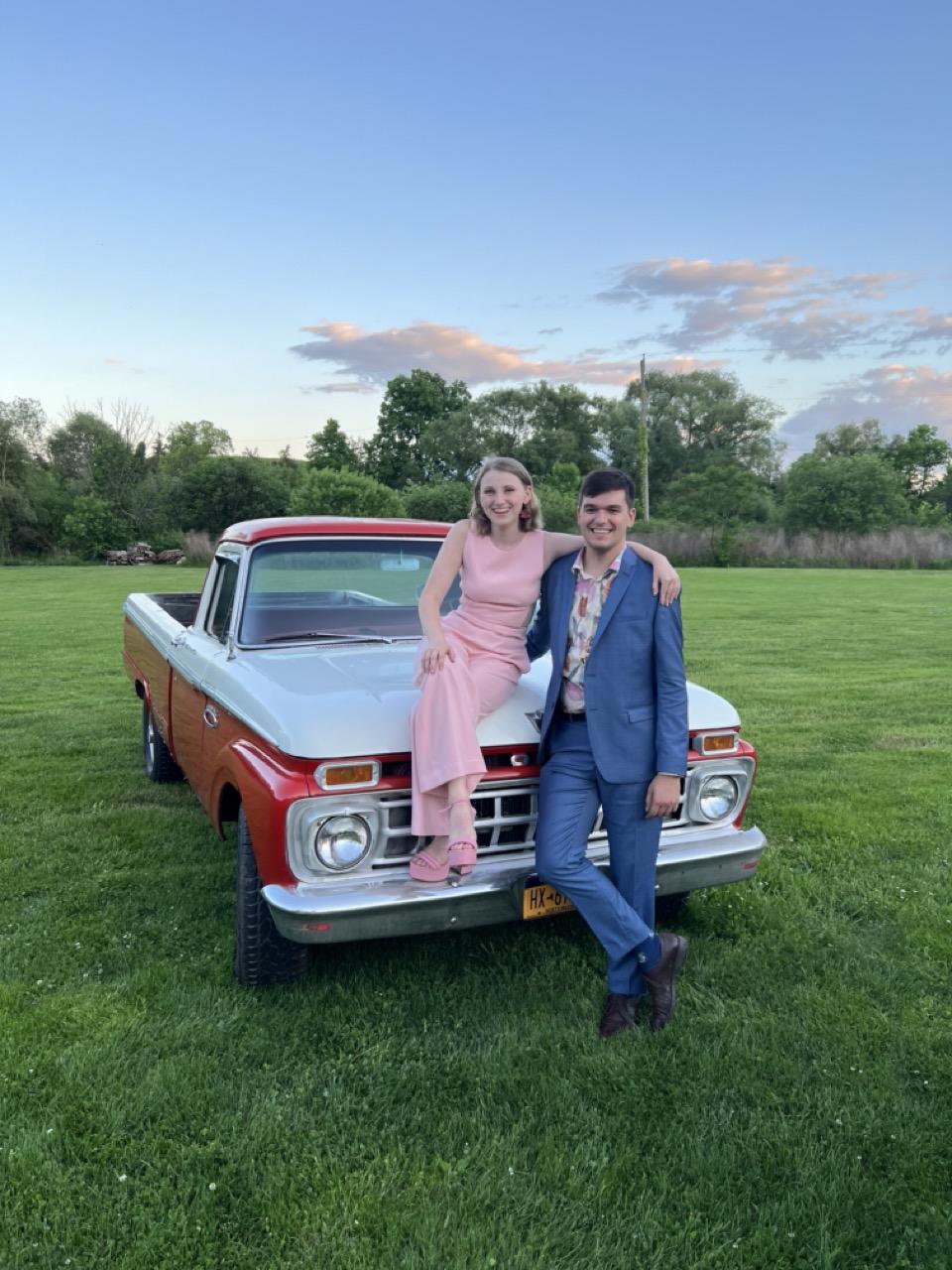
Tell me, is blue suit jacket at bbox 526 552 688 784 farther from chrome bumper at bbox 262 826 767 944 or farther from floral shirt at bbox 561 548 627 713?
chrome bumper at bbox 262 826 767 944

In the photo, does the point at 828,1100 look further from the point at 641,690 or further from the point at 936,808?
the point at 936,808

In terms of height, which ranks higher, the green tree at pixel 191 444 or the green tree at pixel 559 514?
the green tree at pixel 191 444

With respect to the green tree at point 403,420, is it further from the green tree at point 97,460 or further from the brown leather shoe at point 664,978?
the brown leather shoe at point 664,978

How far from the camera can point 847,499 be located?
5541 centimetres

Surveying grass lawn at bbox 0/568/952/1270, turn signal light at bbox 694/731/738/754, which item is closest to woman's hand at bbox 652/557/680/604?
turn signal light at bbox 694/731/738/754

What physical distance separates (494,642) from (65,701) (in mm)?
7590

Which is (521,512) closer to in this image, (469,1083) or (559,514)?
(469,1083)

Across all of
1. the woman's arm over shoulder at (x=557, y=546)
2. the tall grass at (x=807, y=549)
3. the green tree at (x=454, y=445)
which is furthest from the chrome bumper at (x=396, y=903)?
the green tree at (x=454, y=445)

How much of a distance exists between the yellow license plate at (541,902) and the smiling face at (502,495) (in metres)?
1.35

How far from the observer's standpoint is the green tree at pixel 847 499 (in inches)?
2184

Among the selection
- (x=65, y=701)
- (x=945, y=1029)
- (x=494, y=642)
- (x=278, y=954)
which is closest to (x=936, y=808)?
(x=945, y=1029)

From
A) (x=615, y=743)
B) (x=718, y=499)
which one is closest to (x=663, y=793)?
(x=615, y=743)

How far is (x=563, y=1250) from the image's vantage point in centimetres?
243

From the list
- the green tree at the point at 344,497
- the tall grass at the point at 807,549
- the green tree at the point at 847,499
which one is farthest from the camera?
the green tree at the point at 847,499
